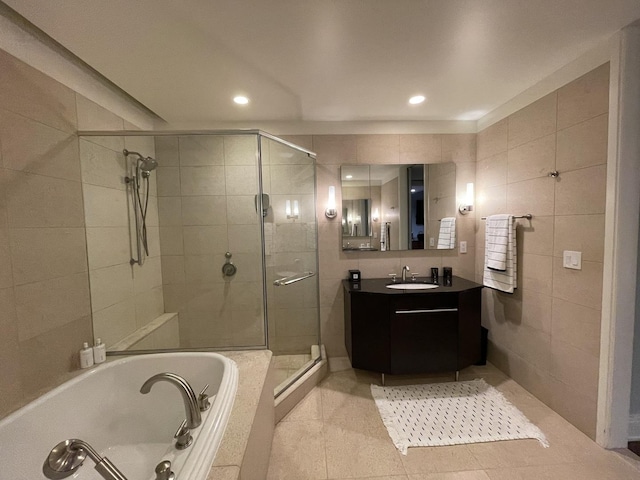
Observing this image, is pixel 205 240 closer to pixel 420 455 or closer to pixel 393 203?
pixel 393 203

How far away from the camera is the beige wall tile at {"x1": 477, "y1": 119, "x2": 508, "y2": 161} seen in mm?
2156

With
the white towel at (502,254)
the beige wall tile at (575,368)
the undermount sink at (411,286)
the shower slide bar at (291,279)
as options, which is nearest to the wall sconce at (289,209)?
the shower slide bar at (291,279)

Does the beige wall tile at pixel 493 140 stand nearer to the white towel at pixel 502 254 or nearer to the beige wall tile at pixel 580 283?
the white towel at pixel 502 254

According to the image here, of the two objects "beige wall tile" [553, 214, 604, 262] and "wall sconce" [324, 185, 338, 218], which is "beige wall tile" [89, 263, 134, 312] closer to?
"wall sconce" [324, 185, 338, 218]

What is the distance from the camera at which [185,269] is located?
92.6 inches

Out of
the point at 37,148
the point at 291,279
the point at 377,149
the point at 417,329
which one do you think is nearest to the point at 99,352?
the point at 37,148

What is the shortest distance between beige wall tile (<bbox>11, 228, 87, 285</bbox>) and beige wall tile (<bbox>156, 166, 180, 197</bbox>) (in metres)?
0.77

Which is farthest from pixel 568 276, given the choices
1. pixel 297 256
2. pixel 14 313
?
pixel 14 313

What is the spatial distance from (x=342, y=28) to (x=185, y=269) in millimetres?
2186

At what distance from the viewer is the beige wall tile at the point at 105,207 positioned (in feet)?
5.48

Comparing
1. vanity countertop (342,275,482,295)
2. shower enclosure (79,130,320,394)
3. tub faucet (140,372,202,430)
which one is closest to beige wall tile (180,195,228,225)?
shower enclosure (79,130,320,394)

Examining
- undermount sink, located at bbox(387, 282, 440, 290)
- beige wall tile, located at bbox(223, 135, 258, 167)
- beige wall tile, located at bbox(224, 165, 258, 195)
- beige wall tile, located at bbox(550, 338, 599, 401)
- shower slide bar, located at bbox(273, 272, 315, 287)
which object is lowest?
beige wall tile, located at bbox(550, 338, 599, 401)

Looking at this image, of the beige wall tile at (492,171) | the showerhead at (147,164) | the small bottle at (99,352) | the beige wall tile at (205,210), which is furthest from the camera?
the beige wall tile at (205,210)

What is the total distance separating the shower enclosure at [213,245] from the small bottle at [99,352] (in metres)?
0.22
